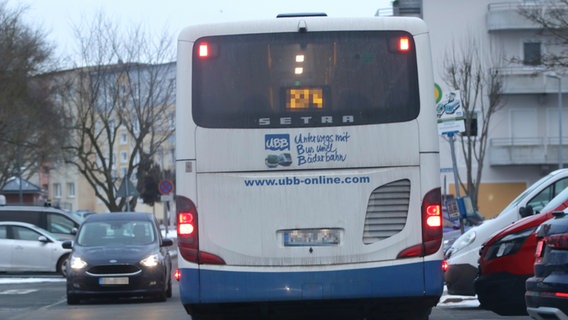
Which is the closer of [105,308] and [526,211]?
[526,211]

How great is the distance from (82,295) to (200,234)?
30.2 feet

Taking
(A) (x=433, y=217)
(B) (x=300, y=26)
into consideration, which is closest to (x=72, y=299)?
(B) (x=300, y=26)

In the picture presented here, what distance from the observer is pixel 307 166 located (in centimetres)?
968

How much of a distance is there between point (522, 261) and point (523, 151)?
41.7 m

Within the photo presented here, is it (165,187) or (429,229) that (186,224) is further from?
(165,187)

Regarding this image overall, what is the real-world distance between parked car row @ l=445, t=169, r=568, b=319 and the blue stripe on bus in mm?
1132

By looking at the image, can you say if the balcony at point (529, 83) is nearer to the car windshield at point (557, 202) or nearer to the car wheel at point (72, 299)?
the car wheel at point (72, 299)

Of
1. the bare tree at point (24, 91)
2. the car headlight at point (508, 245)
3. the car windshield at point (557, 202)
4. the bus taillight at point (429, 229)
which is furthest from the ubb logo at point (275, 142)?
the bare tree at point (24, 91)

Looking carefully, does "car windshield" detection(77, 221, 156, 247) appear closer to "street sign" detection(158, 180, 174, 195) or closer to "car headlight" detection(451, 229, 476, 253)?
"car headlight" detection(451, 229, 476, 253)

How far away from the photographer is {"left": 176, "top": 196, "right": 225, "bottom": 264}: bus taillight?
31.9 feet

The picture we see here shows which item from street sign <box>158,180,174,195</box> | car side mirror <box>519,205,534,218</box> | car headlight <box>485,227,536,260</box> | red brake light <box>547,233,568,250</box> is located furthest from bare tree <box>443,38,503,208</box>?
red brake light <box>547,233,568,250</box>

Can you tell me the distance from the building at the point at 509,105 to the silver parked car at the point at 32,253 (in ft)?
83.5

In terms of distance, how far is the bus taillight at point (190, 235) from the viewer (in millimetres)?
9711

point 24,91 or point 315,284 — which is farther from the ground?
point 24,91
